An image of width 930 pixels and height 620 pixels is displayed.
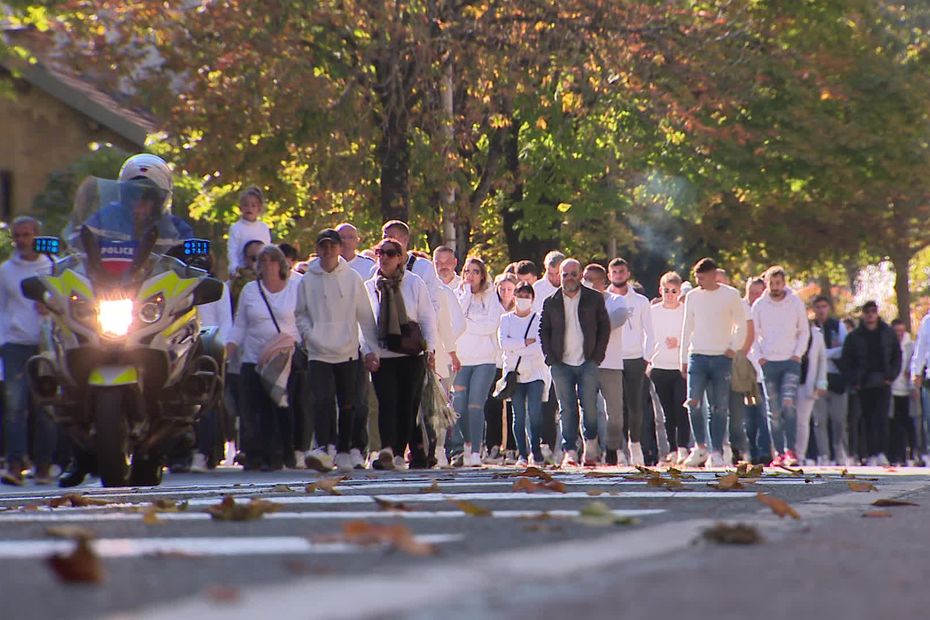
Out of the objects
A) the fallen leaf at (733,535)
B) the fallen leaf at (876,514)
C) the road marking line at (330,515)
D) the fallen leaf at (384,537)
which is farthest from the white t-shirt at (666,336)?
the fallen leaf at (384,537)

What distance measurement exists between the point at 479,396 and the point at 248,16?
21.2 feet

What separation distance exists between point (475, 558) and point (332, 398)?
403 inches

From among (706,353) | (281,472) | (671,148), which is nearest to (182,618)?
(281,472)

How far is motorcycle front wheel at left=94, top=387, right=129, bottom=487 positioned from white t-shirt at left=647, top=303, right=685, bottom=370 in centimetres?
954

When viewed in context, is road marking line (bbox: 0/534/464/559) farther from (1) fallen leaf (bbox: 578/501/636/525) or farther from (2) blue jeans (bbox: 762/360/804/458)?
(2) blue jeans (bbox: 762/360/804/458)

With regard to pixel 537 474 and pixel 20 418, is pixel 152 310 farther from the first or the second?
pixel 20 418

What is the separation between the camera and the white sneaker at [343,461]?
635 inches

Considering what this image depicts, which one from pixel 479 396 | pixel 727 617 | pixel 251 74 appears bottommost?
pixel 727 617

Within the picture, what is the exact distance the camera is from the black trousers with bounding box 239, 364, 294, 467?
54.7 ft

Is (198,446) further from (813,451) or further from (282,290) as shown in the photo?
(813,451)

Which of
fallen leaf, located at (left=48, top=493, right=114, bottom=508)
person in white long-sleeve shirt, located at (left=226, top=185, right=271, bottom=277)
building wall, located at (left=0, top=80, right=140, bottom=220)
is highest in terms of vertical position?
building wall, located at (left=0, top=80, right=140, bottom=220)

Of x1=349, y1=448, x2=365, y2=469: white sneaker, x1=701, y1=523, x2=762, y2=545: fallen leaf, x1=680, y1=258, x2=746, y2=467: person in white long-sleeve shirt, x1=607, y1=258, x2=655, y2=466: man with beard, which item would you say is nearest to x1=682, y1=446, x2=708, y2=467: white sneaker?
x1=680, y1=258, x2=746, y2=467: person in white long-sleeve shirt

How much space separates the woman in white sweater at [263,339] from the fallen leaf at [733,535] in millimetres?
9929

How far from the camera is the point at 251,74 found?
2366cm
